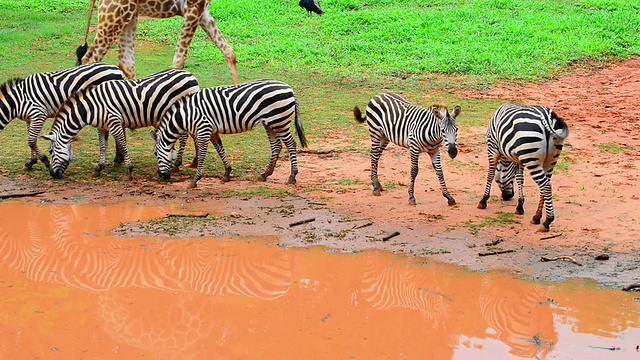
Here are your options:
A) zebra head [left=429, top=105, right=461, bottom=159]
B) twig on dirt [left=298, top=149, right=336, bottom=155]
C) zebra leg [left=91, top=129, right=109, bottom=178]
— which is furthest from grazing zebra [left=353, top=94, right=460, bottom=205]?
zebra leg [left=91, top=129, right=109, bottom=178]

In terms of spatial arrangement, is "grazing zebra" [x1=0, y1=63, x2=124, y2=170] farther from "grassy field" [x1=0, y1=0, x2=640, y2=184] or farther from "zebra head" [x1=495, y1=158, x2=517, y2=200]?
"zebra head" [x1=495, y1=158, x2=517, y2=200]

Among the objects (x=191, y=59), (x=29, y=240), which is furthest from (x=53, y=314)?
(x=191, y=59)

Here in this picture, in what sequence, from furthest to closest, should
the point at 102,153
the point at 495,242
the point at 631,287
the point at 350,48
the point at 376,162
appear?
the point at 350,48 < the point at 102,153 < the point at 376,162 < the point at 495,242 < the point at 631,287

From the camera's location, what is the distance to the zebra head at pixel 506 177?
942cm

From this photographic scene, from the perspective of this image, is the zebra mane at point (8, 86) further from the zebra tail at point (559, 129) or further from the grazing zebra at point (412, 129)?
the zebra tail at point (559, 129)

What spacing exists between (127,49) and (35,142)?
2.62 m

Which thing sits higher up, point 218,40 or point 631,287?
point 218,40

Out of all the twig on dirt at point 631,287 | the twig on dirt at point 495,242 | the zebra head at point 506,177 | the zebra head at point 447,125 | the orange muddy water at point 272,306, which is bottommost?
the orange muddy water at point 272,306

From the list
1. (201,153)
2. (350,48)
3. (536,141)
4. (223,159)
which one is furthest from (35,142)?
(350,48)

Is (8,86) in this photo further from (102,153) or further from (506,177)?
(506,177)

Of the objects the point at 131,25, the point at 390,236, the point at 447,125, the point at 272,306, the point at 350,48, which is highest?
the point at 131,25

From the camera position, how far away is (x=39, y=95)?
10.7 meters

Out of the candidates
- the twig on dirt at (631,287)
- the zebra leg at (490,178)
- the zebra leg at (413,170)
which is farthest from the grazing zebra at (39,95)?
the twig on dirt at (631,287)

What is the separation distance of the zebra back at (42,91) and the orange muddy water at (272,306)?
2.78m
